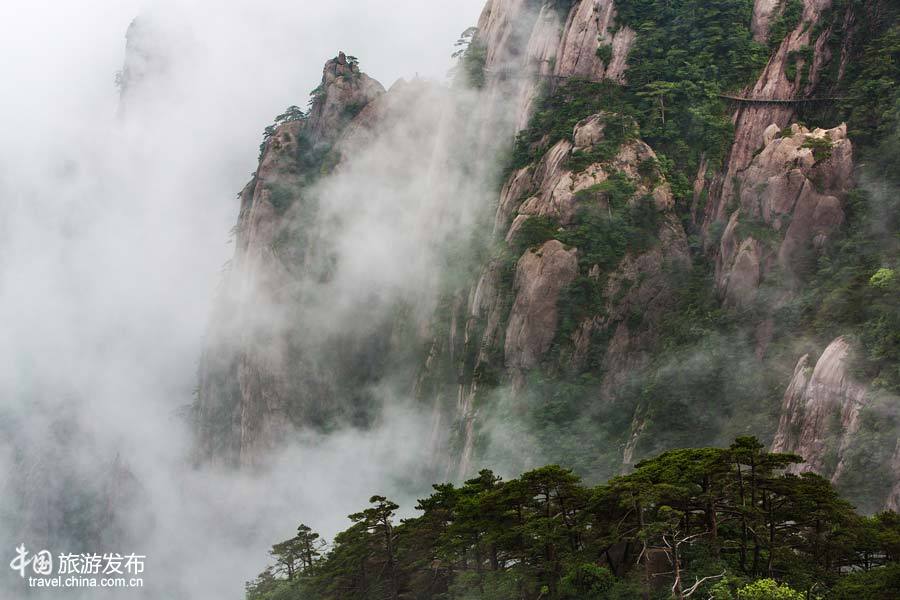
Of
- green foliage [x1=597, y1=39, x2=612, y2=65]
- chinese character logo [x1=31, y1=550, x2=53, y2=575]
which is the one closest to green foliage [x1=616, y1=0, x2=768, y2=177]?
green foliage [x1=597, y1=39, x2=612, y2=65]

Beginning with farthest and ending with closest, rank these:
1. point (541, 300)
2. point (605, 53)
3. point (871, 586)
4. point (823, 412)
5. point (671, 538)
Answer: point (605, 53)
point (541, 300)
point (823, 412)
point (671, 538)
point (871, 586)

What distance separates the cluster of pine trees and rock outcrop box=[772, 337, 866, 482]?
7143mm

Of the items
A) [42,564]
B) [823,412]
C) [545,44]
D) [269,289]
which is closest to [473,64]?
[545,44]

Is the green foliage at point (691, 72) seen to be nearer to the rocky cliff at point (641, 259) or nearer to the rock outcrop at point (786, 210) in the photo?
the rocky cliff at point (641, 259)

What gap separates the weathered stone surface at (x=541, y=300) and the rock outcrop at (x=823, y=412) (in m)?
19.4

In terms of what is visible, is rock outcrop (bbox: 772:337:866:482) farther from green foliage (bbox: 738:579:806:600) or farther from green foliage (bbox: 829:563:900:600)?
green foliage (bbox: 738:579:806:600)

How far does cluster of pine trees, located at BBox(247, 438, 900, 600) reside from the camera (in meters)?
32.7

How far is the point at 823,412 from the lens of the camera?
44.3 metres

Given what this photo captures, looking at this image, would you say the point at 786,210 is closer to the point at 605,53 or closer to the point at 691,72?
the point at 691,72

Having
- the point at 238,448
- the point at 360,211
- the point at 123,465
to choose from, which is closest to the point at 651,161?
the point at 360,211

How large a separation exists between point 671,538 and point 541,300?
31.2 metres

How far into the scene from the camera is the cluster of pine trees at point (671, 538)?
32656 mm

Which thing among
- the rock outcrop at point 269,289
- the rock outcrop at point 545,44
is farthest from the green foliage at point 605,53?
the rock outcrop at point 269,289

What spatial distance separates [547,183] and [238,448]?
45.6 m
